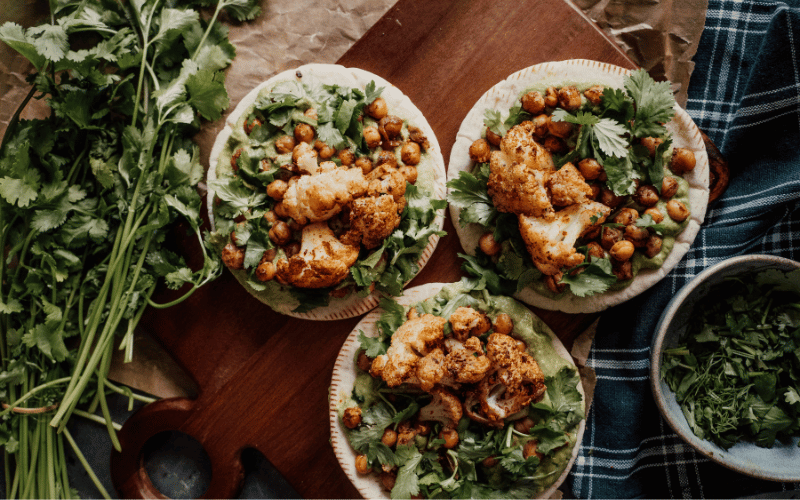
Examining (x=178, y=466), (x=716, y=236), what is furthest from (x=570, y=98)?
(x=178, y=466)

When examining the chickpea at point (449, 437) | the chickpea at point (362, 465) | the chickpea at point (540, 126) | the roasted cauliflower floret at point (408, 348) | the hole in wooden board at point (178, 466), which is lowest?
the hole in wooden board at point (178, 466)

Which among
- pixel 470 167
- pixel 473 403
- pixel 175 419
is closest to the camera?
pixel 473 403

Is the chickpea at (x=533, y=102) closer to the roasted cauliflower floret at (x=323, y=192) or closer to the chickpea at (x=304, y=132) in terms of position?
the roasted cauliflower floret at (x=323, y=192)

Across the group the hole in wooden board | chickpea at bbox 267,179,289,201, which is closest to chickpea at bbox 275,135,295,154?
chickpea at bbox 267,179,289,201

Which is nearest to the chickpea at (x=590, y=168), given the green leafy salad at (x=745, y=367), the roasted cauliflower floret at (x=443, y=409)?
the green leafy salad at (x=745, y=367)

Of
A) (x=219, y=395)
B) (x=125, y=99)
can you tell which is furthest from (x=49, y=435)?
(x=125, y=99)

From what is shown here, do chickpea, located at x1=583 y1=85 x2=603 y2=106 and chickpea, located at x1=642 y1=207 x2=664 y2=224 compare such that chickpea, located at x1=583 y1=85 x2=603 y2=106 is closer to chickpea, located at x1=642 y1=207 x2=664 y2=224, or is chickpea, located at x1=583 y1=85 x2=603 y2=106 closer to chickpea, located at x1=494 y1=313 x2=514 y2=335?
chickpea, located at x1=642 y1=207 x2=664 y2=224

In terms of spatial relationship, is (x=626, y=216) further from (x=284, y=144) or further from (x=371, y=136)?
(x=284, y=144)

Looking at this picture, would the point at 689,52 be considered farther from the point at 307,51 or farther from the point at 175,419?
the point at 175,419
